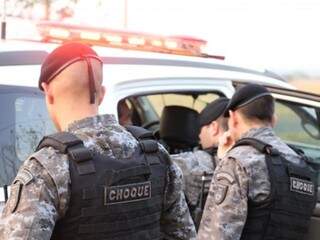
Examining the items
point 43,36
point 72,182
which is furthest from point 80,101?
point 43,36

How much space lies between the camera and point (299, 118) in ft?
14.7

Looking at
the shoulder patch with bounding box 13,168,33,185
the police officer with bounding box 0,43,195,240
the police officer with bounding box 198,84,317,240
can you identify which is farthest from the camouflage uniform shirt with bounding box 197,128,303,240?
the shoulder patch with bounding box 13,168,33,185

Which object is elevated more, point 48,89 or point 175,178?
point 48,89

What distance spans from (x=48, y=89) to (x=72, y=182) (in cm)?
29

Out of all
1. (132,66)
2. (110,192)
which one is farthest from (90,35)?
(110,192)

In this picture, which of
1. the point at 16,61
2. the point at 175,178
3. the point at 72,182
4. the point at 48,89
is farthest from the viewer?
the point at 16,61

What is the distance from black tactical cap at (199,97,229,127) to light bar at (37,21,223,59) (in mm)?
448

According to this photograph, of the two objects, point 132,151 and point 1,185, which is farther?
point 1,185

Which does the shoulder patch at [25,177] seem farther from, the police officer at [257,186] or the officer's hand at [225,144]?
the officer's hand at [225,144]

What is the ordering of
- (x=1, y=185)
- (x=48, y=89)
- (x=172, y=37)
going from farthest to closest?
(x=172, y=37)
(x=1, y=185)
(x=48, y=89)

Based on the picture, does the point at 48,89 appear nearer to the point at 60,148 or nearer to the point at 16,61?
the point at 60,148

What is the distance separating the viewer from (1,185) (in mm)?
2547

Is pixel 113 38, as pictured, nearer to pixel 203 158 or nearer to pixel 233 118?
pixel 203 158

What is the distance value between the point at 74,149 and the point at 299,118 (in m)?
2.81
